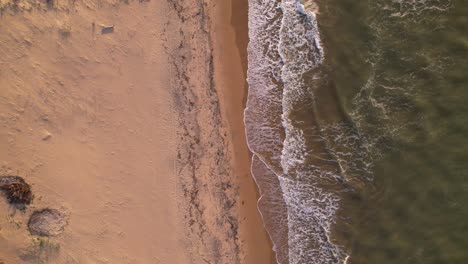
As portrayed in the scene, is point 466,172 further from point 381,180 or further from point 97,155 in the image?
point 97,155

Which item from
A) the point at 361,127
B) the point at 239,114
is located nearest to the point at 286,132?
the point at 239,114

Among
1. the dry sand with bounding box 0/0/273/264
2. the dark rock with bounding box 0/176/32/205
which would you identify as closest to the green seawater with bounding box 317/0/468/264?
the dry sand with bounding box 0/0/273/264

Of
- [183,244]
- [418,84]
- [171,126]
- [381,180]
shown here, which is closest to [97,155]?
[171,126]

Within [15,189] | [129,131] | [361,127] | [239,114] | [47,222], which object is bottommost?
[47,222]

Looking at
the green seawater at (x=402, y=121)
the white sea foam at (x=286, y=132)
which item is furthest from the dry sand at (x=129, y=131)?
the green seawater at (x=402, y=121)

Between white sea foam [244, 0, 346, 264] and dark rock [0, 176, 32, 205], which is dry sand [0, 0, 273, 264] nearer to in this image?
dark rock [0, 176, 32, 205]

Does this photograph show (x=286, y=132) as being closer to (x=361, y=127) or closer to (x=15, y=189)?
(x=361, y=127)

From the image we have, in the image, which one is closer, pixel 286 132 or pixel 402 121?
pixel 402 121
